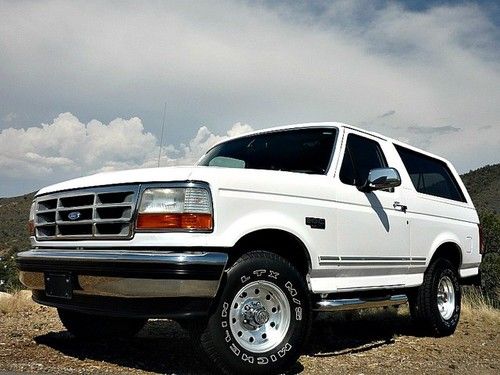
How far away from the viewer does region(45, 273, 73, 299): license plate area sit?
3956 mm

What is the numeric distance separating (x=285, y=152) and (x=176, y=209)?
1738mm

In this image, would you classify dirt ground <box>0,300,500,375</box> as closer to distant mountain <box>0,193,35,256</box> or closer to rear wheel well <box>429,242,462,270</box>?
rear wheel well <box>429,242,462,270</box>

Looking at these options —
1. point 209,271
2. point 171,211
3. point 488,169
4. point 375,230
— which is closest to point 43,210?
point 171,211

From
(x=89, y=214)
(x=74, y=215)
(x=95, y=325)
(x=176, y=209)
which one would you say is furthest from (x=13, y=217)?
(x=176, y=209)

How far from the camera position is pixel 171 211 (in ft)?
12.2

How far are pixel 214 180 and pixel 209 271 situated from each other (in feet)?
2.01

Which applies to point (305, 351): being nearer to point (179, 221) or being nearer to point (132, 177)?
point (179, 221)

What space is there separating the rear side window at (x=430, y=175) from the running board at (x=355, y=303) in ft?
4.46

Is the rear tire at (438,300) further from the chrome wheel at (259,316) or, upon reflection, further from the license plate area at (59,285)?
the license plate area at (59,285)

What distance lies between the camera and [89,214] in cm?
409

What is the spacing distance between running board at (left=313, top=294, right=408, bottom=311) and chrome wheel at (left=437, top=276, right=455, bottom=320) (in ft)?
3.44

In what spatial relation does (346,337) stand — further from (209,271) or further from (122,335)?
(209,271)

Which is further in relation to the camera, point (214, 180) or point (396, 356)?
point (396, 356)

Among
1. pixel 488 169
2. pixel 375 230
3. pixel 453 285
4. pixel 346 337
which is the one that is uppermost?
pixel 488 169
